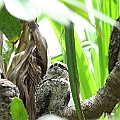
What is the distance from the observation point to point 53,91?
0.60 m

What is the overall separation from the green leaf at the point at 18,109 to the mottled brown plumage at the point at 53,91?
29 cm

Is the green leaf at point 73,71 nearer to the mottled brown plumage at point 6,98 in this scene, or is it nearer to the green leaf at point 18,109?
the green leaf at point 18,109

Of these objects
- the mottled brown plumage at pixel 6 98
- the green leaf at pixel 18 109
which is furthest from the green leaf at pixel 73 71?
the mottled brown plumage at pixel 6 98

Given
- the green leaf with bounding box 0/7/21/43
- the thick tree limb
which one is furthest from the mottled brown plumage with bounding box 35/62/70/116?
the green leaf with bounding box 0/7/21/43

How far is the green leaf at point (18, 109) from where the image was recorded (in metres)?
0.28

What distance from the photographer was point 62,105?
58cm

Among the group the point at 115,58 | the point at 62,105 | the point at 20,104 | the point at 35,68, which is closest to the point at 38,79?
the point at 35,68

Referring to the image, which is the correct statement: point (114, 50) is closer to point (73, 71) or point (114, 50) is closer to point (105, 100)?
point (105, 100)

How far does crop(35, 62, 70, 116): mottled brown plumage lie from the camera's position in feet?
1.94

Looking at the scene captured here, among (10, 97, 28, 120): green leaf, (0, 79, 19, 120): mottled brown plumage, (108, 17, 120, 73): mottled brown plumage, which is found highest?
(108, 17, 120, 73): mottled brown plumage

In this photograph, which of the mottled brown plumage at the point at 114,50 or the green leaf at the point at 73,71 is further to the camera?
the mottled brown plumage at the point at 114,50

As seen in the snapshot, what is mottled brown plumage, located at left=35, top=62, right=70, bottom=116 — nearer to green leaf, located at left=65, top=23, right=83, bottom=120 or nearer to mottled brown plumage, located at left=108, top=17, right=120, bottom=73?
mottled brown plumage, located at left=108, top=17, right=120, bottom=73

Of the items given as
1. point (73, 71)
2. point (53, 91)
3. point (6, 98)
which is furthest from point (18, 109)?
point (53, 91)

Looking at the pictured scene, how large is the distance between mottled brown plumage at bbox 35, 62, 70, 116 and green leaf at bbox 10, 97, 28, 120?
11.5 inches
